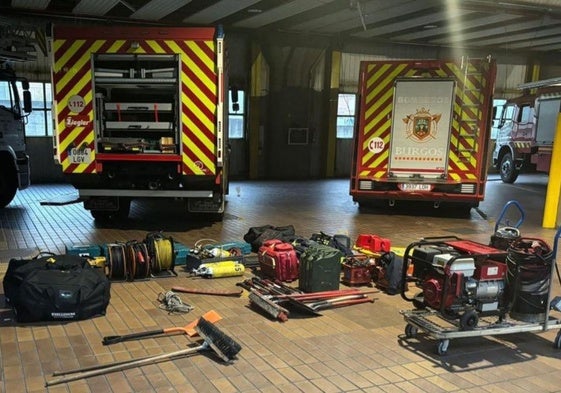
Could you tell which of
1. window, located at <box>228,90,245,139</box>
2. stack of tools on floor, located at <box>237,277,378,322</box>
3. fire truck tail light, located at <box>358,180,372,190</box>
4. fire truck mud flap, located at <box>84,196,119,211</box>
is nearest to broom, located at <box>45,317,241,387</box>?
stack of tools on floor, located at <box>237,277,378,322</box>

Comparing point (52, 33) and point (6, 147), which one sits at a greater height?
point (52, 33)

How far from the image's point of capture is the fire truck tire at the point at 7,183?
33.7 feet

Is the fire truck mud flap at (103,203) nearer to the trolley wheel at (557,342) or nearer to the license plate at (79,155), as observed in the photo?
the license plate at (79,155)

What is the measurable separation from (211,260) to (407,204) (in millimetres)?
6986

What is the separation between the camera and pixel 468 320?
3.95 m

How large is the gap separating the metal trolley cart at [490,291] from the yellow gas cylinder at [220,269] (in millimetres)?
2396

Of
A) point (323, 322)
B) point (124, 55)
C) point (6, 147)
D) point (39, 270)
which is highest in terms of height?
point (124, 55)

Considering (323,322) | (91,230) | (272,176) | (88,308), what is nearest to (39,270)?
(88,308)

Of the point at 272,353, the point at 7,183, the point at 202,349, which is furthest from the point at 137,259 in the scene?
the point at 7,183

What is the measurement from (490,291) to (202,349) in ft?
7.93

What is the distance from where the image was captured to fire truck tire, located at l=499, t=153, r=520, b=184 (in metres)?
17.4

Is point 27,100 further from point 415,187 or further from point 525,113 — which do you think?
point 525,113

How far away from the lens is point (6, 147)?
10070mm

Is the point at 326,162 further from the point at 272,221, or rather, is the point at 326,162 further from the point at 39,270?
the point at 39,270
